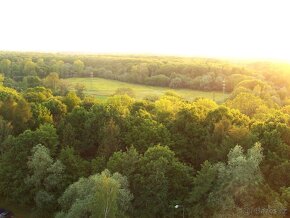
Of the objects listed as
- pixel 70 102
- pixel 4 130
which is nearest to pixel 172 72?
pixel 70 102

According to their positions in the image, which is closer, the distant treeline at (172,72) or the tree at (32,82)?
the tree at (32,82)

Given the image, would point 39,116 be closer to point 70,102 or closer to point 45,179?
point 70,102

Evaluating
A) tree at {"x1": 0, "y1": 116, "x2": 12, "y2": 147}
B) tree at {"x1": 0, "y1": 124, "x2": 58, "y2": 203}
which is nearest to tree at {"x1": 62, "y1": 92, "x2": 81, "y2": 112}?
tree at {"x1": 0, "y1": 116, "x2": 12, "y2": 147}

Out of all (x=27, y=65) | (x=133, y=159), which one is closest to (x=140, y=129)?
(x=133, y=159)

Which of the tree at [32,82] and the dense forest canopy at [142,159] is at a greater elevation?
the dense forest canopy at [142,159]

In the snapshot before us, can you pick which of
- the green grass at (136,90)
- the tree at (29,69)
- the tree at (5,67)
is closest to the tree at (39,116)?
the green grass at (136,90)

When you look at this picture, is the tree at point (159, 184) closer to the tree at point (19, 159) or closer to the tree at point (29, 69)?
the tree at point (19, 159)

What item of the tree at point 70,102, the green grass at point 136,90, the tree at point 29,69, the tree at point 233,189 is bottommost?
the green grass at point 136,90
